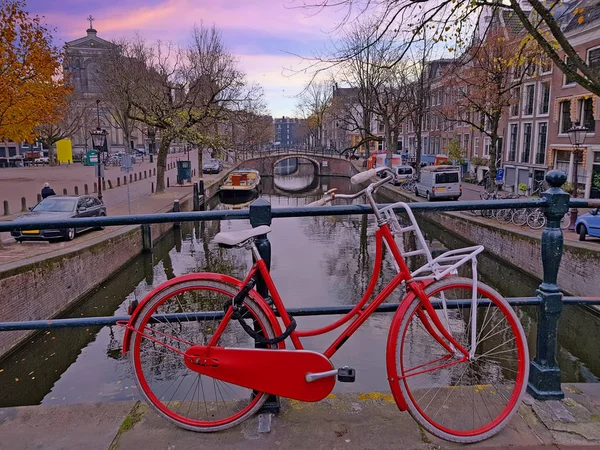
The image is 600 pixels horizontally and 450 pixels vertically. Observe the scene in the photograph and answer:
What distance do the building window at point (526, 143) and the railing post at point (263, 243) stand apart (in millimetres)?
30612

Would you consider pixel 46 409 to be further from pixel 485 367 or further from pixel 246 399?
pixel 485 367

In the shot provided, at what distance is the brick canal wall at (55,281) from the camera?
30.6ft

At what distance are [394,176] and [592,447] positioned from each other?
1.46 m

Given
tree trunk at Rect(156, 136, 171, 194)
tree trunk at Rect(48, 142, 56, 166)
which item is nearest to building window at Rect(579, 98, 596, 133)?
tree trunk at Rect(156, 136, 171, 194)

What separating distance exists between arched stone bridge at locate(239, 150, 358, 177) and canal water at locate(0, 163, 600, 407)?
36.8 metres

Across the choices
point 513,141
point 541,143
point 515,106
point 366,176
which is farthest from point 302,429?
point 513,141

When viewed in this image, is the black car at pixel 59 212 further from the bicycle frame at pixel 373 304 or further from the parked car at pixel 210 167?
the parked car at pixel 210 167

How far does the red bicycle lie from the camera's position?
2.16 meters

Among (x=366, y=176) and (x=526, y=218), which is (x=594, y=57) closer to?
(x=526, y=218)

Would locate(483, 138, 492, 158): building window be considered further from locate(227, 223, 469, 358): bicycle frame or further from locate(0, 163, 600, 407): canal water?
locate(227, 223, 469, 358): bicycle frame

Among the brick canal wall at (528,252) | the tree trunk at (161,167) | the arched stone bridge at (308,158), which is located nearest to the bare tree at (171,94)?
the tree trunk at (161,167)

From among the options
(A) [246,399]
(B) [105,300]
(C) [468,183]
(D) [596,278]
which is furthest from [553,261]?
(C) [468,183]

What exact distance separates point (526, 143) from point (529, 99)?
262 cm

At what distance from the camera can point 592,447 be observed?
6.81ft
